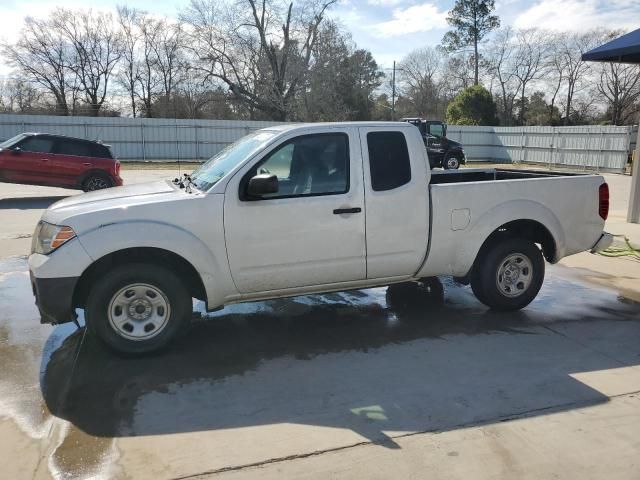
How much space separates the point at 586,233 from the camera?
5840 mm

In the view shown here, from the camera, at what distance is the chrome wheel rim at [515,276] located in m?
5.67

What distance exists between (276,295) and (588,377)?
8.81ft

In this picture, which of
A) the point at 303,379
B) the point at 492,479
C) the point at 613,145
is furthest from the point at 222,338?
the point at 613,145

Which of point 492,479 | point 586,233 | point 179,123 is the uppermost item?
point 179,123

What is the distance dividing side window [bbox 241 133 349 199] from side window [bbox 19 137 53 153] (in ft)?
39.3

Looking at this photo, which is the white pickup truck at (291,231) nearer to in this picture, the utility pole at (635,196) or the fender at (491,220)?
the fender at (491,220)

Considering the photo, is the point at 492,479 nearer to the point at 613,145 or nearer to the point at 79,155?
the point at 79,155

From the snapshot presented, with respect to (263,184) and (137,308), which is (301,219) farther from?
(137,308)

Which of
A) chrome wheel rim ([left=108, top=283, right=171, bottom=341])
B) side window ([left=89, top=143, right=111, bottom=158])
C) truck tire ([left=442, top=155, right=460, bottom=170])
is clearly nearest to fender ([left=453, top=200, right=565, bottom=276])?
chrome wheel rim ([left=108, top=283, right=171, bottom=341])

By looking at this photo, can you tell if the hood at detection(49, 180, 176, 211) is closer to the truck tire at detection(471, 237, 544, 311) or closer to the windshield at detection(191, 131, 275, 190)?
the windshield at detection(191, 131, 275, 190)

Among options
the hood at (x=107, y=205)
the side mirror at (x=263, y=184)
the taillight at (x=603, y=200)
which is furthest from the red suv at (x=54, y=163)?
the taillight at (x=603, y=200)

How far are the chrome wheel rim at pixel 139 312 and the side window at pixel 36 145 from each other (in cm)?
1186

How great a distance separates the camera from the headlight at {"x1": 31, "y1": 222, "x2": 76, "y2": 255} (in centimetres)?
421

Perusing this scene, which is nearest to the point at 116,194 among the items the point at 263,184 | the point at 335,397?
the point at 263,184
